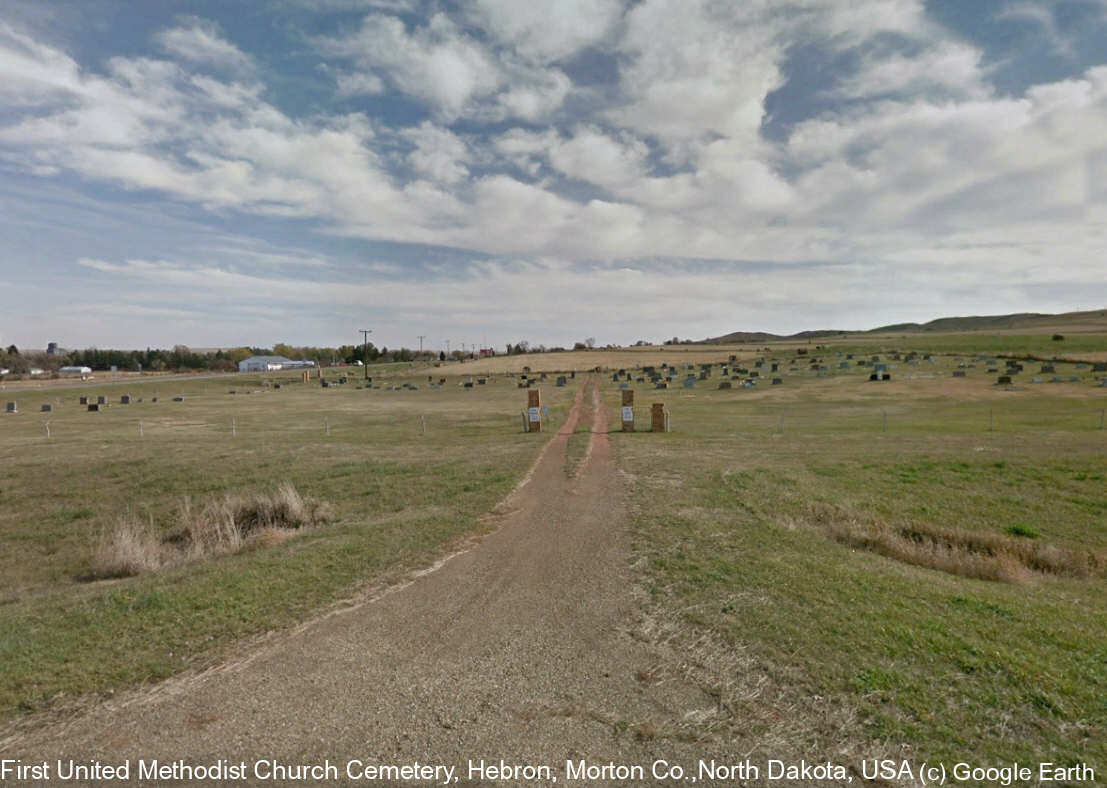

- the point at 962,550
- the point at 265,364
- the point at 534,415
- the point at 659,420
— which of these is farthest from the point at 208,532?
the point at 265,364

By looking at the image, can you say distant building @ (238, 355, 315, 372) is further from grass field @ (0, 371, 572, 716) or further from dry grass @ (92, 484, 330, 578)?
dry grass @ (92, 484, 330, 578)

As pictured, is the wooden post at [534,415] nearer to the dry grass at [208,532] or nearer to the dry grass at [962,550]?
the dry grass at [208,532]

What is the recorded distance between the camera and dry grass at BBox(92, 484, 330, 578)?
36.4 feet

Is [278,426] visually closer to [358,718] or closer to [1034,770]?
[358,718]

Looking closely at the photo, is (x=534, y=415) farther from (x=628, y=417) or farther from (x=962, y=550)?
(x=962, y=550)

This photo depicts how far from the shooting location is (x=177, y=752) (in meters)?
4.30

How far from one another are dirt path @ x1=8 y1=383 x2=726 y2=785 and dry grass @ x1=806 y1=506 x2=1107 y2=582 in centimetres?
636

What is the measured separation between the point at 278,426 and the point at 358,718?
106ft

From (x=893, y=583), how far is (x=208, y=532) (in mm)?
14565

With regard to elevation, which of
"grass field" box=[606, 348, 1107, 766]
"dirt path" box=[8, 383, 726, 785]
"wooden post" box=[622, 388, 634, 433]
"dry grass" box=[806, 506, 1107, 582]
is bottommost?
"dry grass" box=[806, 506, 1107, 582]

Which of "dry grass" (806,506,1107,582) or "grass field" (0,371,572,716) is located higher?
"grass field" (0,371,572,716)

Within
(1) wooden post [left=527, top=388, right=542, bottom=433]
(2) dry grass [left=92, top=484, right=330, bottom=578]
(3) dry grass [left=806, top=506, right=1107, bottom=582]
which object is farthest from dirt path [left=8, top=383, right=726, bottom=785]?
(1) wooden post [left=527, top=388, right=542, bottom=433]

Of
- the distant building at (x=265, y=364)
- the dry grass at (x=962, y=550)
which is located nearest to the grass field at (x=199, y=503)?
the dry grass at (x=962, y=550)

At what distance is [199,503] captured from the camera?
53.7ft
